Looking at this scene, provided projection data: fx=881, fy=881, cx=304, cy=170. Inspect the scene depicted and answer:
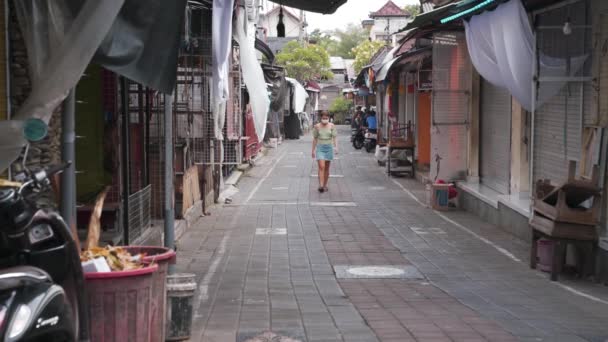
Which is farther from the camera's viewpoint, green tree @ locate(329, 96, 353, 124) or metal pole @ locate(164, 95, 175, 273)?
green tree @ locate(329, 96, 353, 124)

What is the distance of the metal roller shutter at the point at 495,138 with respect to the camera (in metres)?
16.2

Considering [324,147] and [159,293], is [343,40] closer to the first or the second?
[324,147]

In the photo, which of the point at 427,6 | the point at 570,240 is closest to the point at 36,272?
the point at 570,240

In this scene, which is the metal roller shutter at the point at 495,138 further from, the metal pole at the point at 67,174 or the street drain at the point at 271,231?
the metal pole at the point at 67,174

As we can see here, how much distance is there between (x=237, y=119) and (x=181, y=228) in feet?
14.6

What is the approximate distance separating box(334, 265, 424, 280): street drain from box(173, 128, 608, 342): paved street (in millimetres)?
14

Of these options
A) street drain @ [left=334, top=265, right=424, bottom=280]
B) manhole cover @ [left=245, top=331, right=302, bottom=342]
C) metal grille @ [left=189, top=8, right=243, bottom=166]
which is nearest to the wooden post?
metal grille @ [left=189, top=8, right=243, bottom=166]

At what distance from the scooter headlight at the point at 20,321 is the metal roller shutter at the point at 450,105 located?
47.9ft

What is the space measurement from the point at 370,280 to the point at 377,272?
20.9 inches

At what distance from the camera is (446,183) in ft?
59.5

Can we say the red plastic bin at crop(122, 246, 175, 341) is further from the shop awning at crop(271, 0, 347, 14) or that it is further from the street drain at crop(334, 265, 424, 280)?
the street drain at crop(334, 265, 424, 280)

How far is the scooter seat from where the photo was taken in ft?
13.5

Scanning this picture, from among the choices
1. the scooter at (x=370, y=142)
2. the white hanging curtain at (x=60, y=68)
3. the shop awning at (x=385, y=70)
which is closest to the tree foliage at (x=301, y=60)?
the scooter at (x=370, y=142)

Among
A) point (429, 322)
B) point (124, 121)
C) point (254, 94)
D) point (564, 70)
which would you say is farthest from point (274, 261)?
point (564, 70)
